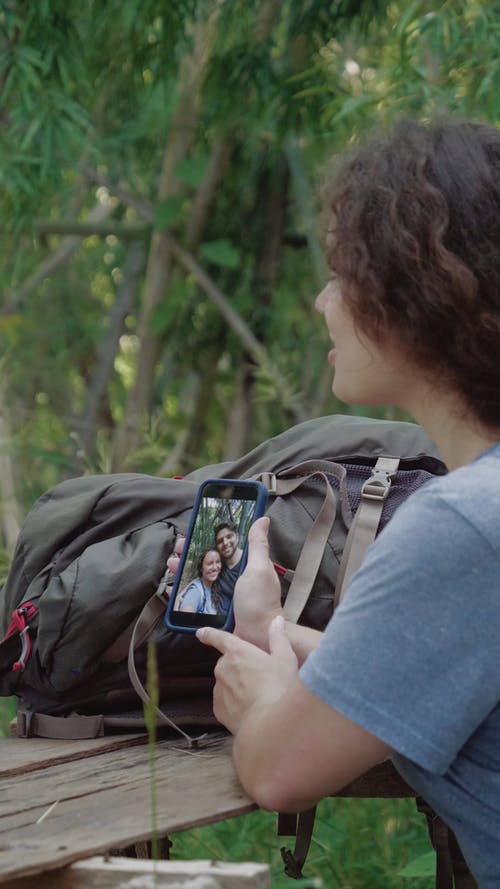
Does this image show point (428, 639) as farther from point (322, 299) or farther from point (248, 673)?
point (322, 299)

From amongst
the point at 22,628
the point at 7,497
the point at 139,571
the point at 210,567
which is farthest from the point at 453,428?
the point at 7,497

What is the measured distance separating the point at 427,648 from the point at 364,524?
59cm

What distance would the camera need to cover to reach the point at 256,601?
1.69 metres

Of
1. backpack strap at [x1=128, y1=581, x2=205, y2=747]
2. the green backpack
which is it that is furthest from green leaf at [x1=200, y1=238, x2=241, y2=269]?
backpack strap at [x1=128, y1=581, x2=205, y2=747]

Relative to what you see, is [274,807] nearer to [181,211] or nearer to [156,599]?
[156,599]

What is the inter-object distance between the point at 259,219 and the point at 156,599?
314 cm

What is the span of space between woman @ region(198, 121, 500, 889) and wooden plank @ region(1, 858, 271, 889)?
17 centimetres

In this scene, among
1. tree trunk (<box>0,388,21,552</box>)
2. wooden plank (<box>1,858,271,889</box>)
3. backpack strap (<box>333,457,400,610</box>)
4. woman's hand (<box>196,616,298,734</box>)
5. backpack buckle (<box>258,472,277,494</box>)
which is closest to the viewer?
wooden plank (<box>1,858,271,889</box>)

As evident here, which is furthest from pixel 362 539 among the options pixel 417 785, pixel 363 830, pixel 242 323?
pixel 242 323

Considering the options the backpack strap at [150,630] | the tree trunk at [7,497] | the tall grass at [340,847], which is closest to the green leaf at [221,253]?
the tree trunk at [7,497]

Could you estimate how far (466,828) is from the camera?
136 cm

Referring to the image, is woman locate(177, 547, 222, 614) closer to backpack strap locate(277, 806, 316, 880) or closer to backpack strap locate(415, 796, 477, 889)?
backpack strap locate(277, 806, 316, 880)

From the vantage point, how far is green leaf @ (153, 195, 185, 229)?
439 centimetres

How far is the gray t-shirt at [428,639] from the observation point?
125 centimetres
